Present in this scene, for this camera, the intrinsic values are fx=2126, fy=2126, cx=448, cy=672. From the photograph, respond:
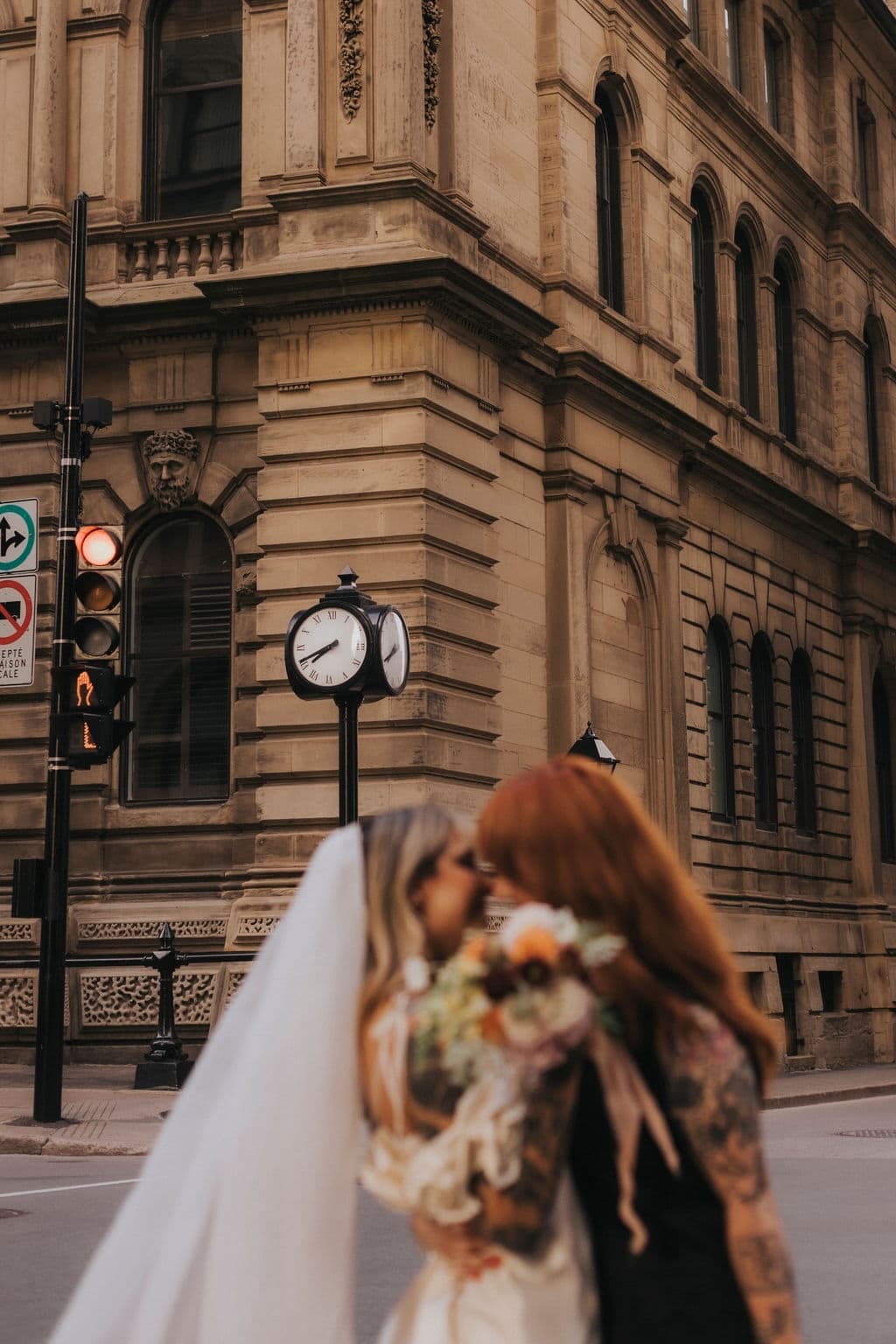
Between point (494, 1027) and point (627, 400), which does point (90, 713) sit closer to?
Result: point (627, 400)

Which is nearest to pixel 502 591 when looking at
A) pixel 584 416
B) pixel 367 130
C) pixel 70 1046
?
pixel 584 416

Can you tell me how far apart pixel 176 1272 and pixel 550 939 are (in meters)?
0.93

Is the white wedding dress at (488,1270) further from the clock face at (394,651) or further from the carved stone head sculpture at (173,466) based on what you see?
the carved stone head sculpture at (173,466)

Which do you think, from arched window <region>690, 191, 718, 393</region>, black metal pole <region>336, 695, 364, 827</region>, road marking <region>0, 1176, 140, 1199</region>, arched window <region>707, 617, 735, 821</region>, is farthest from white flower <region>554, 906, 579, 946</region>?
arched window <region>690, 191, 718, 393</region>

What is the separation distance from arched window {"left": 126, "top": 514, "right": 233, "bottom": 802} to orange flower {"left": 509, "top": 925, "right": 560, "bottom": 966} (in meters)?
18.4

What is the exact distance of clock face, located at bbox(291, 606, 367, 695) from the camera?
49.4ft

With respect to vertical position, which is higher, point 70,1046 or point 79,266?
point 79,266

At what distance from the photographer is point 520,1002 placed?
3424mm

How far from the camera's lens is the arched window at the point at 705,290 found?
30.6 m

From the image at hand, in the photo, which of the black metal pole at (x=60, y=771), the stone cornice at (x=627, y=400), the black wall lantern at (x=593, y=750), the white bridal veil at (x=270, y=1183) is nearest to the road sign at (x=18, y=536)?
the black metal pole at (x=60, y=771)

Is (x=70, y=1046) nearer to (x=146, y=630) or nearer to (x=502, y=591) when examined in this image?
(x=146, y=630)

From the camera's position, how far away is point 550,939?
341cm

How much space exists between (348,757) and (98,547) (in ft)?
9.92

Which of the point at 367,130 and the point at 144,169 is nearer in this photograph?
the point at 367,130
